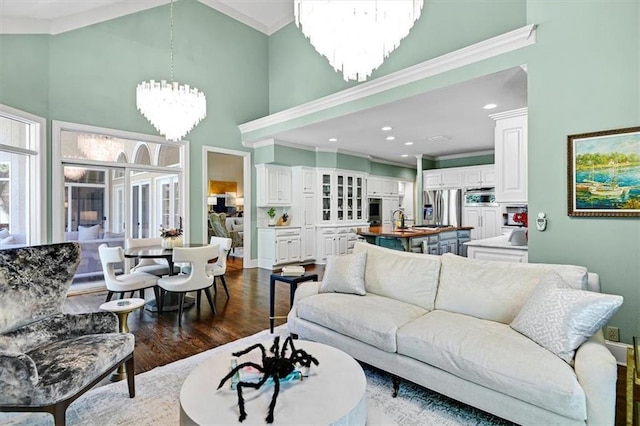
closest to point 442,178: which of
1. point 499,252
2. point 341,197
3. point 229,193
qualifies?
point 341,197

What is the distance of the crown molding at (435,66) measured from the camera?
3.20 m

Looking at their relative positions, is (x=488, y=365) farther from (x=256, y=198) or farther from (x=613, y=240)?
(x=256, y=198)

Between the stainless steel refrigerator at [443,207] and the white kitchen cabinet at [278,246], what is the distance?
3780mm

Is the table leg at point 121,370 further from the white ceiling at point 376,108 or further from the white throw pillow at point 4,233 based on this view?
the white ceiling at point 376,108

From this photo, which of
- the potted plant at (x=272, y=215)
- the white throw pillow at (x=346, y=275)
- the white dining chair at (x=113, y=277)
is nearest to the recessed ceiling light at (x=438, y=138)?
the potted plant at (x=272, y=215)

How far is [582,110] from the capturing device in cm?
286

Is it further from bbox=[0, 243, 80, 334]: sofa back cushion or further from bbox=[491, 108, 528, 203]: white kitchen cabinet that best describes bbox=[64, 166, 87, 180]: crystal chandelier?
bbox=[491, 108, 528, 203]: white kitchen cabinet

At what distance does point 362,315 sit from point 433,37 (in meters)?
3.78

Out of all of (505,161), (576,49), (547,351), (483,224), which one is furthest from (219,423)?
(483,224)

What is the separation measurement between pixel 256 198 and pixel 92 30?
395 centimetres

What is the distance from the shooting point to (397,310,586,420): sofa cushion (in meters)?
1.56

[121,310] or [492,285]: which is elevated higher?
[492,285]

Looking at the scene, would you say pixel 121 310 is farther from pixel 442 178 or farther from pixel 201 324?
pixel 442 178

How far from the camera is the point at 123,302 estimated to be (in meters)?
2.63
